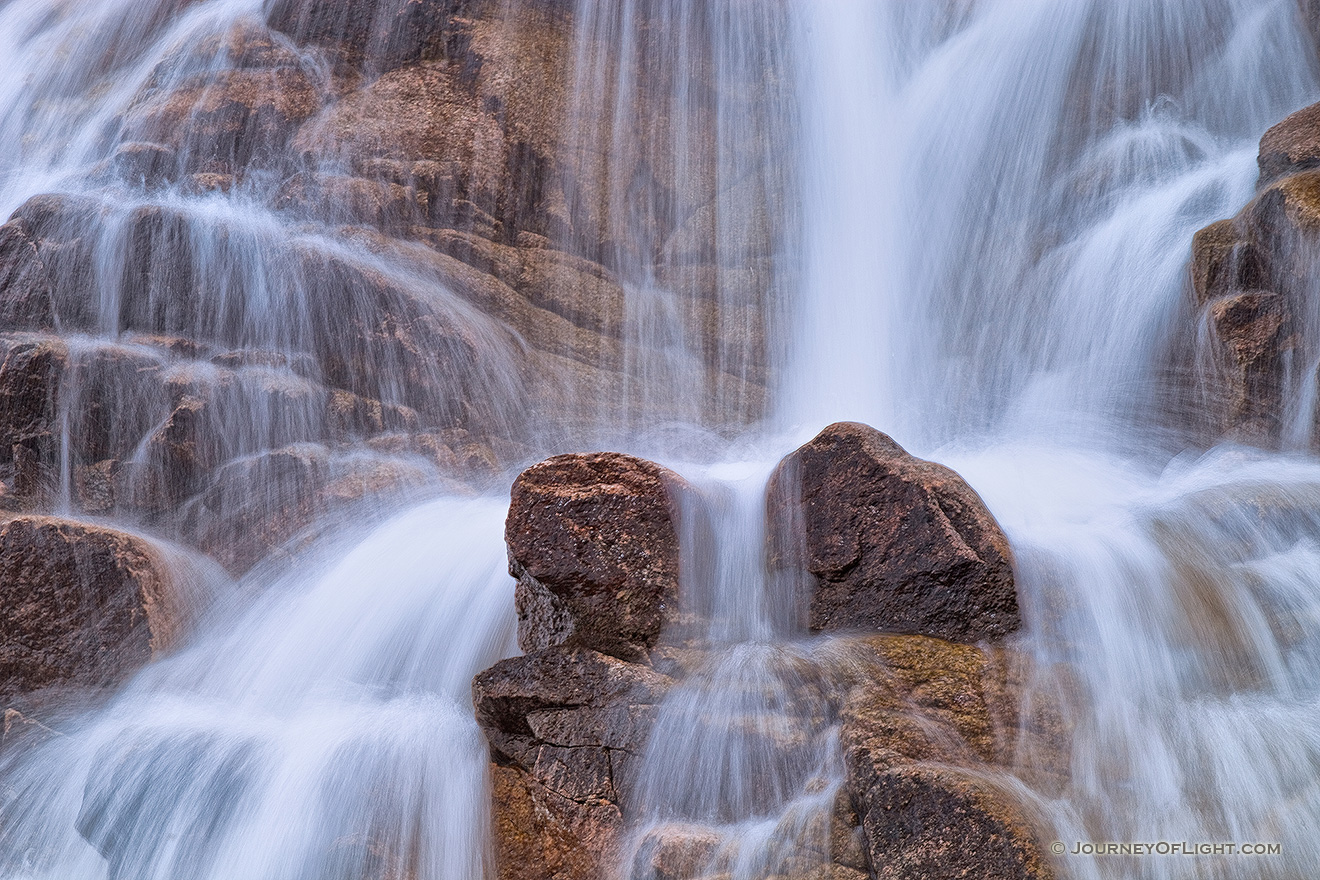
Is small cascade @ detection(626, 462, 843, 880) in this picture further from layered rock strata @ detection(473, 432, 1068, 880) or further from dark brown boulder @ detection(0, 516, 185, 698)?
dark brown boulder @ detection(0, 516, 185, 698)

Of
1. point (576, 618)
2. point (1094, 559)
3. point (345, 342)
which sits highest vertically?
point (345, 342)

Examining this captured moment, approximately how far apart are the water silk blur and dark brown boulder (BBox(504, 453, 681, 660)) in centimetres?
28

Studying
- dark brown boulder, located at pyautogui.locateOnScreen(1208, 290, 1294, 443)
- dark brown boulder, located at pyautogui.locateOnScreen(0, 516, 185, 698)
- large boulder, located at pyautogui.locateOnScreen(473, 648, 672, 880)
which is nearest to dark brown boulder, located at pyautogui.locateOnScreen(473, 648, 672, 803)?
large boulder, located at pyautogui.locateOnScreen(473, 648, 672, 880)

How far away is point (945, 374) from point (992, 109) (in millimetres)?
3175

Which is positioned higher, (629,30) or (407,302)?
(629,30)

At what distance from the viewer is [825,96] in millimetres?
11094

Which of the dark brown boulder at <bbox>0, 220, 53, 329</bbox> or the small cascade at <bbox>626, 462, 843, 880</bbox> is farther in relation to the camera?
the dark brown boulder at <bbox>0, 220, 53, 329</bbox>

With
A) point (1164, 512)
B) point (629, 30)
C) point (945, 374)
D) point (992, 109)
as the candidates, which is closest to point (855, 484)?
point (1164, 512)

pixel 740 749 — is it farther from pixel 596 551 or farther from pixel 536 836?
pixel 596 551

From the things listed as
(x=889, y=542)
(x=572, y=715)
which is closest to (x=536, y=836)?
(x=572, y=715)

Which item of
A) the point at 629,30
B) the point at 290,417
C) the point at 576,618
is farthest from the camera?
the point at 629,30

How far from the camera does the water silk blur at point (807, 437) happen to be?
4273mm

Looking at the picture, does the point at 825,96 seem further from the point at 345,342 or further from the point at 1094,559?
the point at 1094,559

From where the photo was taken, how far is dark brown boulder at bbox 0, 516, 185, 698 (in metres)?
5.79
